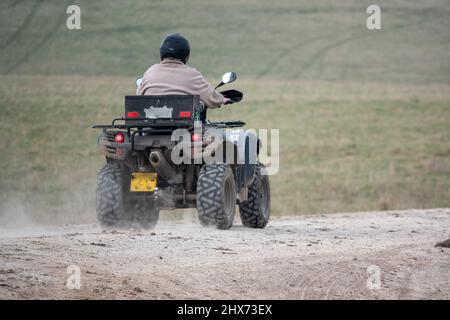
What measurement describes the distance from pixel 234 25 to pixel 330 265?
52.9 metres

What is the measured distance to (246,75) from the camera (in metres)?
49.3

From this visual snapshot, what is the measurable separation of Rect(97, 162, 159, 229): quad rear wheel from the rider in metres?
0.99

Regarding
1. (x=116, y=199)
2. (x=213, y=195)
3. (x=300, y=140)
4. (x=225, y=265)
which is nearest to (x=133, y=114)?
(x=116, y=199)

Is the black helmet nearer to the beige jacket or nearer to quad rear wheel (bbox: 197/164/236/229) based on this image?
the beige jacket

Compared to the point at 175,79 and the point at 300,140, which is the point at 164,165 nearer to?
the point at 175,79

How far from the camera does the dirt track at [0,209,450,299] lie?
7363mm

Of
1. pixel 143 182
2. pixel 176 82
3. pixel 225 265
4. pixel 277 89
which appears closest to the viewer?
pixel 225 265

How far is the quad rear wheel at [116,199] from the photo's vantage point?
11344 millimetres

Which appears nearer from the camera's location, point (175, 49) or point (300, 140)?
point (175, 49)

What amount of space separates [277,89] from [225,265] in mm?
36656

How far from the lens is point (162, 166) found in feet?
36.7

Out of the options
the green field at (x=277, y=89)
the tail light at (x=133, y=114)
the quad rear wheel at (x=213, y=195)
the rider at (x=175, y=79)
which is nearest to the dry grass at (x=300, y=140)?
the green field at (x=277, y=89)

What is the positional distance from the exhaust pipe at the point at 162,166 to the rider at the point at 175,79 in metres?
0.89
